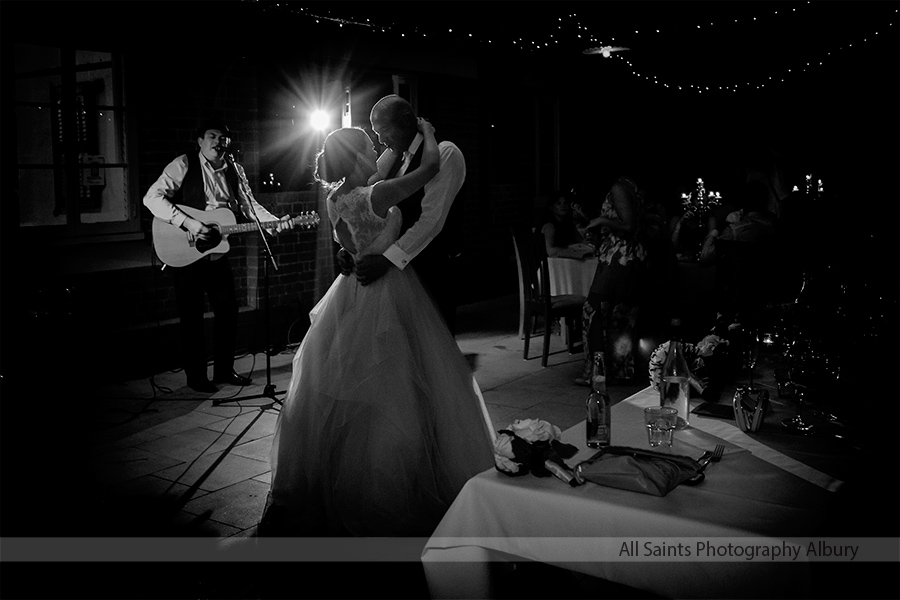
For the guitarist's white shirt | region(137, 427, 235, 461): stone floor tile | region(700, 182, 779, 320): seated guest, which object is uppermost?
the guitarist's white shirt

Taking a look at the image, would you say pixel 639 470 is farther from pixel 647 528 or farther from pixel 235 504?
pixel 235 504

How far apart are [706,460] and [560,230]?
563 cm

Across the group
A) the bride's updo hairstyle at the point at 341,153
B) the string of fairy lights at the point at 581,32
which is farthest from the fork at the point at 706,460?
the string of fairy lights at the point at 581,32

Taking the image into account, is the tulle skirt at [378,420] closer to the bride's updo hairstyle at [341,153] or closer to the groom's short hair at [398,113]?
the bride's updo hairstyle at [341,153]

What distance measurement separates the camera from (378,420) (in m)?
3.33

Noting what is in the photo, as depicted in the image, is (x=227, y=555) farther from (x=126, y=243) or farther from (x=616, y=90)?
(x=616, y=90)

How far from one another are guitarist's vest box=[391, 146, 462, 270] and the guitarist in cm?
231

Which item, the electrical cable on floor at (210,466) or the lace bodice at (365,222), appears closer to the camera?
the lace bodice at (365,222)

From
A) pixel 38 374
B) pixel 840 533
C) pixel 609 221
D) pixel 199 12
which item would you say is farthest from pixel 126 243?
pixel 840 533

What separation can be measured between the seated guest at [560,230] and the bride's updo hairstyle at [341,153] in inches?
161

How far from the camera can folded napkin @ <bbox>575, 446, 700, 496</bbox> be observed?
191 cm

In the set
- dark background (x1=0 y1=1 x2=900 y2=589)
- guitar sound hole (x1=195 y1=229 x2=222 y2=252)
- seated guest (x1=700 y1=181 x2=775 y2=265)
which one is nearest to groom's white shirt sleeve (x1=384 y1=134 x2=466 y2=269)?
dark background (x1=0 y1=1 x2=900 y2=589)

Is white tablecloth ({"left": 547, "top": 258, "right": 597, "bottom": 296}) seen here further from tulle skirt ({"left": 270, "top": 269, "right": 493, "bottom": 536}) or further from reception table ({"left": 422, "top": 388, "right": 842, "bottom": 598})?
reception table ({"left": 422, "top": 388, "right": 842, "bottom": 598})

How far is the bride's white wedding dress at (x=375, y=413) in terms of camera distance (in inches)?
Answer: 131
